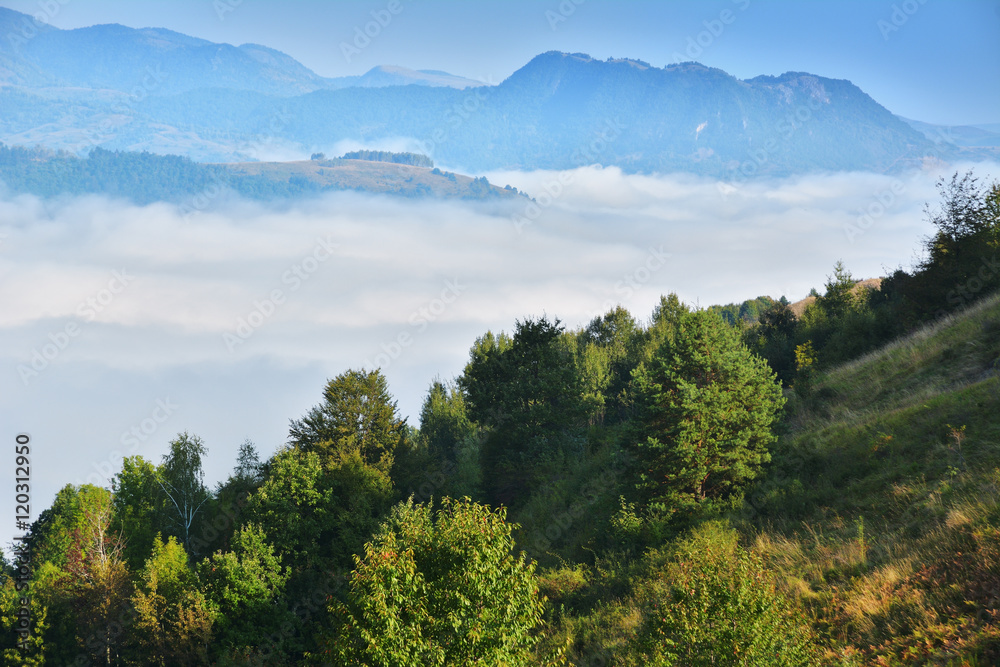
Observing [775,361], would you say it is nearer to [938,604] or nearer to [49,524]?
[938,604]

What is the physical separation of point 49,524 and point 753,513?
6137 cm

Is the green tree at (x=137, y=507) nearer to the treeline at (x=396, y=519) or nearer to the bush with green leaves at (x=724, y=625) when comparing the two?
the treeline at (x=396, y=519)

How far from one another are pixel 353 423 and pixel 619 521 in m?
23.8

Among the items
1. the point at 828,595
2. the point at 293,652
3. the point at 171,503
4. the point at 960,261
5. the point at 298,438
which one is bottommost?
the point at 293,652

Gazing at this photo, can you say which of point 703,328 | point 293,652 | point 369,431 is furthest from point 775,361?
point 293,652

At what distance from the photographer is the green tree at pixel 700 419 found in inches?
1069

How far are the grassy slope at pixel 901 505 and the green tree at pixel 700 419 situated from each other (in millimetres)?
1606

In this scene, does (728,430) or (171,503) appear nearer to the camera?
(728,430)

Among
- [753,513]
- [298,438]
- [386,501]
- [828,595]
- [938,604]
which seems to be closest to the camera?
[938,604]

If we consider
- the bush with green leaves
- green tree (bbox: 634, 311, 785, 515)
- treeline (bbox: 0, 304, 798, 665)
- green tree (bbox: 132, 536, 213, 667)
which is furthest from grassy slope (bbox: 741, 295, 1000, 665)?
green tree (bbox: 132, 536, 213, 667)

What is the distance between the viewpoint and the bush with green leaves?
11.3m

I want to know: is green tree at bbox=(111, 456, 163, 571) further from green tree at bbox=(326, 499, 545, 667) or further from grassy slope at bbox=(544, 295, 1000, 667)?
green tree at bbox=(326, 499, 545, 667)

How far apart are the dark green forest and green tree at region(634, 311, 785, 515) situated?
121 millimetres

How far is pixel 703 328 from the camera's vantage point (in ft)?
96.3
